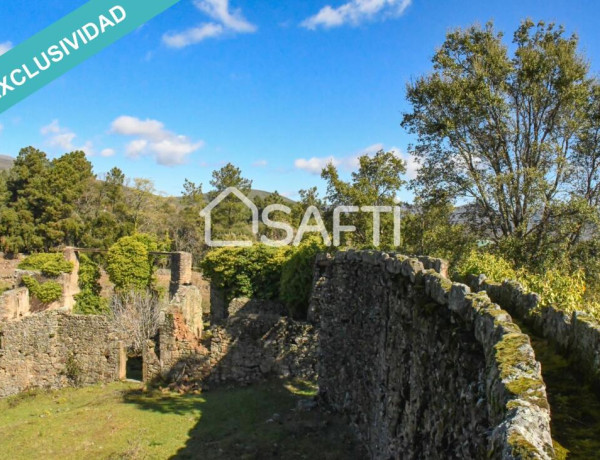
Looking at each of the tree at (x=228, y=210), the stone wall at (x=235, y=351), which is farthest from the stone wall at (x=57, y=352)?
the tree at (x=228, y=210)

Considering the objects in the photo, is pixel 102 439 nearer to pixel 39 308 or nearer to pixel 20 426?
pixel 20 426

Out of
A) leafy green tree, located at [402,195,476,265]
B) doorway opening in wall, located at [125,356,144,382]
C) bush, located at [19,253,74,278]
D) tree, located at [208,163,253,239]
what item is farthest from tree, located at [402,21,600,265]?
tree, located at [208,163,253,239]

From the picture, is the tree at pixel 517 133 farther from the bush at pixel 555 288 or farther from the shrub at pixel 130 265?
the shrub at pixel 130 265

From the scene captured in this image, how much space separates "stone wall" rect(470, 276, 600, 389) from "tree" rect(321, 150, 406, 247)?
2197 centimetres

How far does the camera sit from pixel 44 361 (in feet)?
59.5

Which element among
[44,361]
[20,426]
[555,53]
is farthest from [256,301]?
[555,53]

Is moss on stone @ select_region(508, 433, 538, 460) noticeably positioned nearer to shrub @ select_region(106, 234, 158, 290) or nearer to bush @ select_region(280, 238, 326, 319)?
bush @ select_region(280, 238, 326, 319)

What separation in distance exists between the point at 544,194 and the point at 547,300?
12318mm

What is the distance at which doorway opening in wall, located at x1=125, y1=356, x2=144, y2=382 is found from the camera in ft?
60.0

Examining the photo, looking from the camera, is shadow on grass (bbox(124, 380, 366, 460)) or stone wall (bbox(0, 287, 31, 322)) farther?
stone wall (bbox(0, 287, 31, 322))

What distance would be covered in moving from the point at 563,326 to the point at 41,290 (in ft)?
105

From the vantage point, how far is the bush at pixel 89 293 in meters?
30.7

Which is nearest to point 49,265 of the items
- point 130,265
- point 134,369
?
point 130,265

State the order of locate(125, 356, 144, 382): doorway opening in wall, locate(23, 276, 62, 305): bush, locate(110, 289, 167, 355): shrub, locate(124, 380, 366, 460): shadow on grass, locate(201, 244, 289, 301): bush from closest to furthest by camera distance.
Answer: locate(124, 380, 366, 460): shadow on grass < locate(125, 356, 144, 382): doorway opening in wall < locate(110, 289, 167, 355): shrub < locate(201, 244, 289, 301): bush < locate(23, 276, 62, 305): bush
